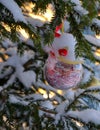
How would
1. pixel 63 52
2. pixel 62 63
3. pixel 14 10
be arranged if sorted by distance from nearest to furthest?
pixel 14 10 → pixel 63 52 → pixel 62 63

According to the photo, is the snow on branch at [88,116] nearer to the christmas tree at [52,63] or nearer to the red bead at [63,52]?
the christmas tree at [52,63]

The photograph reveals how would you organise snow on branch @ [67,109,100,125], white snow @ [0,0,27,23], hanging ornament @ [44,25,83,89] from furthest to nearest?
snow on branch @ [67,109,100,125] → hanging ornament @ [44,25,83,89] → white snow @ [0,0,27,23]

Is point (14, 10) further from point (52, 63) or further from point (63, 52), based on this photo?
point (52, 63)

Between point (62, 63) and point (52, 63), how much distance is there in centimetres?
9

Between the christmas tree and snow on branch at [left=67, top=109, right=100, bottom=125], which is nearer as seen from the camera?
the christmas tree

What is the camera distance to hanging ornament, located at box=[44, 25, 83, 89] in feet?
6.37

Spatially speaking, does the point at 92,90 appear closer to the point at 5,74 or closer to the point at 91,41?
the point at 91,41

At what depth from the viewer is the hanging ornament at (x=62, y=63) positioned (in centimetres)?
194

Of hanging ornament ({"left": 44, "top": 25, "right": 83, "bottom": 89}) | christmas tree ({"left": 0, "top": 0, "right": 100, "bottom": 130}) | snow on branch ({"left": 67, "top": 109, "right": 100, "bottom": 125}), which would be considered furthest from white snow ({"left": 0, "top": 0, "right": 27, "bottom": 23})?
snow on branch ({"left": 67, "top": 109, "right": 100, "bottom": 125})

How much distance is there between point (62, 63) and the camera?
2088 millimetres

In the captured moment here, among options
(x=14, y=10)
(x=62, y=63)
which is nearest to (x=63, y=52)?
(x=62, y=63)

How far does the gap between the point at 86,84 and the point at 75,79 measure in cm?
84

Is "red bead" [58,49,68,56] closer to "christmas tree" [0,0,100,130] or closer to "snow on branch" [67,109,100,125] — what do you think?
"christmas tree" [0,0,100,130]

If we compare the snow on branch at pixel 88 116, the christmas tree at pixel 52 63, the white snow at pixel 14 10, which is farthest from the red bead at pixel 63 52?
the white snow at pixel 14 10
